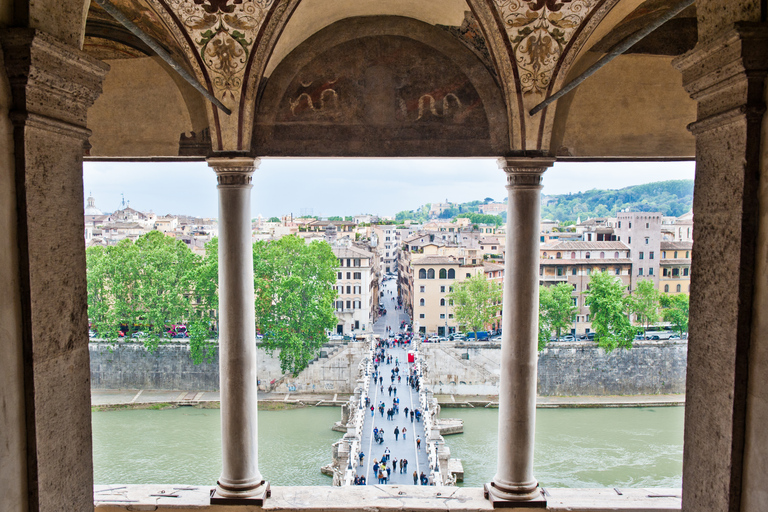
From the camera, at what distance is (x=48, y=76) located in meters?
2.16

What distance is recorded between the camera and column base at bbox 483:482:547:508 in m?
5.04

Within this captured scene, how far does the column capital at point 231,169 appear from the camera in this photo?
210 inches

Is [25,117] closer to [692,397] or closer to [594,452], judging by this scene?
[692,397]

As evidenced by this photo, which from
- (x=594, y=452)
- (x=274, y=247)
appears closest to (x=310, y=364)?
(x=274, y=247)

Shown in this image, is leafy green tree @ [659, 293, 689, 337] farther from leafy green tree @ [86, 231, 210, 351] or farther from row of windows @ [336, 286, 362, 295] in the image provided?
leafy green tree @ [86, 231, 210, 351]

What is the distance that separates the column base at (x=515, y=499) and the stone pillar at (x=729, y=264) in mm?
2866

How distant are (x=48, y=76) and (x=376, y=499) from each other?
14.1ft

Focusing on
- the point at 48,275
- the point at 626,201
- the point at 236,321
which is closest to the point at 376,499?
the point at 236,321

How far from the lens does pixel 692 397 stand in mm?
2459

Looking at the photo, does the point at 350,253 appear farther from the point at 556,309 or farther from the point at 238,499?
the point at 238,499

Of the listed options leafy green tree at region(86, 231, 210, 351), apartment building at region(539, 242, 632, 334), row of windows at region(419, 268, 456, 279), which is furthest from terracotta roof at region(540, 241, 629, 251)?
leafy green tree at region(86, 231, 210, 351)

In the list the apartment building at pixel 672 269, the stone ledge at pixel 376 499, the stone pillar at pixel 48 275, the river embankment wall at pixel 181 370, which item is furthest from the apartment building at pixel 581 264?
the stone pillar at pixel 48 275

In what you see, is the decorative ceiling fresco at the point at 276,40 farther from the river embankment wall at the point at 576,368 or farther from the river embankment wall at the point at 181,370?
the river embankment wall at the point at 576,368

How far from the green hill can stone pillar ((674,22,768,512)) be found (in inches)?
2770
